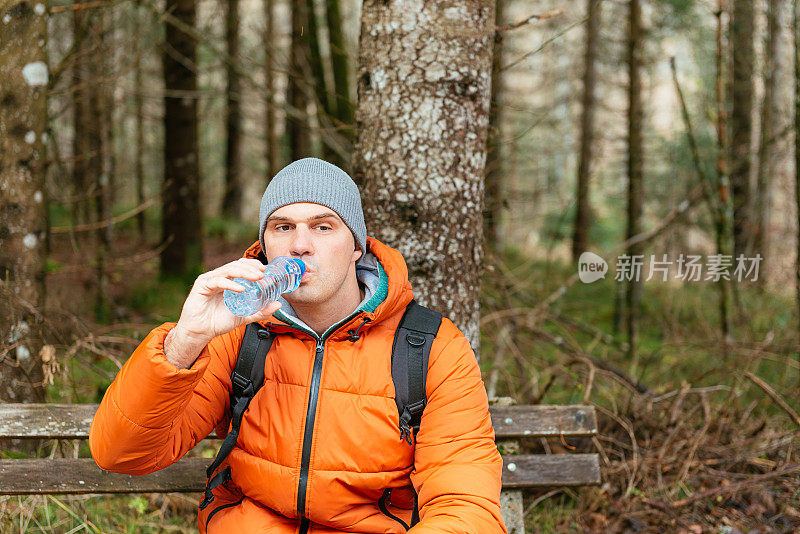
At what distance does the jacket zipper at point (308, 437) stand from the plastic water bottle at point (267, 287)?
321 mm

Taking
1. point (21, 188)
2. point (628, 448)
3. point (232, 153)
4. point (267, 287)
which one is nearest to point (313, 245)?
point (267, 287)

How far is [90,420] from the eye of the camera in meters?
3.14

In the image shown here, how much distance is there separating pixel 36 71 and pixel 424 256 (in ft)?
8.27

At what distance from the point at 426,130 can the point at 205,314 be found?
1590 millimetres

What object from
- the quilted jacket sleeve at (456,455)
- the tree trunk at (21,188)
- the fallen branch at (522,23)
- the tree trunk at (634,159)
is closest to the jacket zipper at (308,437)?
the quilted jacket sleeve at (456,455)

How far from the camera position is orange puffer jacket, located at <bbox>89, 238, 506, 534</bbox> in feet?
7.88

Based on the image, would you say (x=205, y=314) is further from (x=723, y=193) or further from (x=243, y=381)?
(x=723, y=193)

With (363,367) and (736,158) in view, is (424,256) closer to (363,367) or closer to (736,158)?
(363,367)

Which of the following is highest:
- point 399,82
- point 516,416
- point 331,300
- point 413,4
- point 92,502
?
point 413,4

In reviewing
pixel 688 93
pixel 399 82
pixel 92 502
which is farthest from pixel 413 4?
pixel 688 93

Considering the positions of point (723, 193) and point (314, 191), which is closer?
point (314, 191)

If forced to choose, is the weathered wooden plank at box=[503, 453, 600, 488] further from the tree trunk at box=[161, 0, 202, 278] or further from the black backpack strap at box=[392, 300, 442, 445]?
the tree trunk at box=[161, 0, 202, 278]

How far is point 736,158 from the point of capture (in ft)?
33.8

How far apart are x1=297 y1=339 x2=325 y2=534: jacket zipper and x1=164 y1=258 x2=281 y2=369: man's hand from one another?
1.35ft
